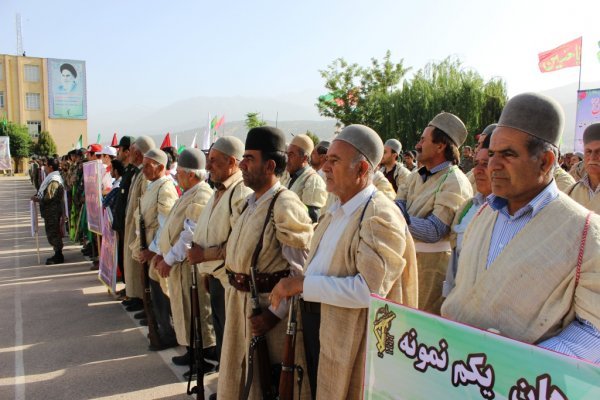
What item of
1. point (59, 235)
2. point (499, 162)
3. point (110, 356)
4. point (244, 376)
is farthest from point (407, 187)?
point (59, 235)

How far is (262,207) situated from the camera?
3.19 m

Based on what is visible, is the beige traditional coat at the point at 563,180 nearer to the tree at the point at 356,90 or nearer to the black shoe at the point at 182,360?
the black shoe at the point at 182,360

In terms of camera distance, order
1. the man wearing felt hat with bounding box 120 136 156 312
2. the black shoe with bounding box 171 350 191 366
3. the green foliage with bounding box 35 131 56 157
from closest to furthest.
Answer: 1. the black shoe with bounding box 171 350 191 366
2. the man wearing felt hat with bounding box 120 136 156 312
3. the green foliage with bounding box 35 131 56 157

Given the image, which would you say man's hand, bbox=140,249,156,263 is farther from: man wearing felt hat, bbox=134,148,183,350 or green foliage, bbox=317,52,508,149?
green foliage, bbox=317,52,508,149

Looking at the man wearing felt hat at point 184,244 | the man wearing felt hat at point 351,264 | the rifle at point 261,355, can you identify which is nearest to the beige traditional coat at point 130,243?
the man wearing felt hat at point 184,244

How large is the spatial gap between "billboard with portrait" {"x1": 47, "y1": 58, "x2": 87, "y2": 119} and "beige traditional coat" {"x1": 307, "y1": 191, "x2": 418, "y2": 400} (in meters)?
73.1

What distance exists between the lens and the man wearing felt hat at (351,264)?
2312mm

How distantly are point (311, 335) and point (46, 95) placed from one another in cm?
7335

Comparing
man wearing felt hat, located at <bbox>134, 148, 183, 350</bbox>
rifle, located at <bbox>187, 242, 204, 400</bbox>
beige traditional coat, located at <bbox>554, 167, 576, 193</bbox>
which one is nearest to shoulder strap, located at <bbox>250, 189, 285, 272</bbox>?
rifle, located at <bbox>187, 242, 204, 400</bbox>

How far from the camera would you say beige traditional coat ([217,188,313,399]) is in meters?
3.06

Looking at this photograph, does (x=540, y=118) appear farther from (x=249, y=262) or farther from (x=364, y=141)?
(x=249, y=262)

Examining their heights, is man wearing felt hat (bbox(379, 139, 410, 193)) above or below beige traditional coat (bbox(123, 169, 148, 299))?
above

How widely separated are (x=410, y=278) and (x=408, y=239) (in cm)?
21

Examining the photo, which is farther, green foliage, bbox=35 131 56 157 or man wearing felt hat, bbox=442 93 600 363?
green foliage, bbox=35 131 56 157
